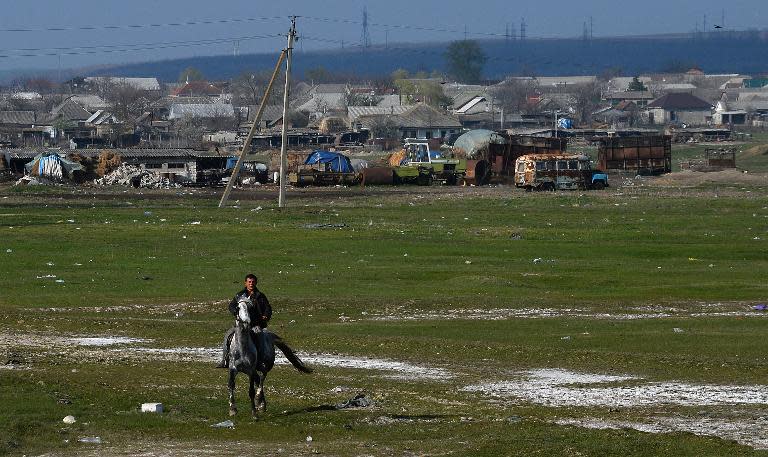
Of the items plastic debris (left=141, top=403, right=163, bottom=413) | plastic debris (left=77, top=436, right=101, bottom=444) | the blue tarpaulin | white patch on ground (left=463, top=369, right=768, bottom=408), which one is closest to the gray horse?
plastic debris (left=141, top=403, right=163, bottom=413)

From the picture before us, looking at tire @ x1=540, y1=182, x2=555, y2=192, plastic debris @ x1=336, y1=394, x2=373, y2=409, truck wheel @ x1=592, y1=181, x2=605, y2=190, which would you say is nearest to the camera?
plastic debris @ x1=336, y1=394, x2=373, y2=409

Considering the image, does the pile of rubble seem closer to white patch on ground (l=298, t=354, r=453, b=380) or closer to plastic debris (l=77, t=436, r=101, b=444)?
white patch on ground (l=298, t=354, r=453, b=380)

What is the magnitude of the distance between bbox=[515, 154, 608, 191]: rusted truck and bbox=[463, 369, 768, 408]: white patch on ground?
65.4 meters

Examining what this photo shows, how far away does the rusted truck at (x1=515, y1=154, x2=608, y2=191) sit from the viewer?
8938 centimetres

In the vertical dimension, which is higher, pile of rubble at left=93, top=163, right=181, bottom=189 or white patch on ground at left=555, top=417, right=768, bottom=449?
white patch on ground at left=555, top=417, right=768, bottom=449

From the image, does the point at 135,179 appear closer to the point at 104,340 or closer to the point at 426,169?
the point at 426,169

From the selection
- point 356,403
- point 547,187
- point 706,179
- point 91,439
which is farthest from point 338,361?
point 706,179

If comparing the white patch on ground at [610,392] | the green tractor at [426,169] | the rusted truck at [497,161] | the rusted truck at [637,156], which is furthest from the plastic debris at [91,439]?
the rusted truck at [637,156]

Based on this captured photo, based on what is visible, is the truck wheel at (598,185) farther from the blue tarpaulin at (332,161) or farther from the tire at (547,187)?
the blue tarpaulin at (332,161)

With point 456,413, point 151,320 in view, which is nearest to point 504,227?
point 151,320

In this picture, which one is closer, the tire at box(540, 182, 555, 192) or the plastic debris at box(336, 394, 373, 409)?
the plastic debris at box(336, 394, 373, 409)

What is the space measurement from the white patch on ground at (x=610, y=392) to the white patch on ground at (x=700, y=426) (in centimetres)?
130

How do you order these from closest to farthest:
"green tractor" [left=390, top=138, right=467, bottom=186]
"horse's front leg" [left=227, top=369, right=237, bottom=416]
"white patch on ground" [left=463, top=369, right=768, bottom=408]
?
1. "horse's front leg" [left=227, top=369, right=237, bottom=416]
2. "white patch on ground" [left=463, top=369, right=768, bottom=408]
3. "green tractor" [left=390, top=138, right=467, bottom=186]

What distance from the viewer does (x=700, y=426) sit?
20.1 metres
